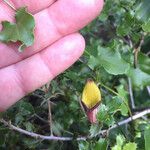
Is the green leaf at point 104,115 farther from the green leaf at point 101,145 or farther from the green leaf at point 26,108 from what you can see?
the green leaf at point 26,108

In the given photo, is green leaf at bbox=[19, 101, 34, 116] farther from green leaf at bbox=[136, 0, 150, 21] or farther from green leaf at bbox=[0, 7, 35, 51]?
green leaf at bbox=[136, 0, 150, 21]

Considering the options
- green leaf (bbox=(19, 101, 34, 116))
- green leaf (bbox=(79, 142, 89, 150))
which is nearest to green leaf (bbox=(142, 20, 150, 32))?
green leaf (bbox=(79, 142, 89, 150))

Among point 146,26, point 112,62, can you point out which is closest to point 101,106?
point 112,62

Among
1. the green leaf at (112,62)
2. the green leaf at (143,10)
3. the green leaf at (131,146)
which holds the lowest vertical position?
the green leaf at (131,146)

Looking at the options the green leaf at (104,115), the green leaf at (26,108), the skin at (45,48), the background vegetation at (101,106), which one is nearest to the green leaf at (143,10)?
the background vegetation at (101,106)

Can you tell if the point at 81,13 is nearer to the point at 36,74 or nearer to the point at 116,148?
the point at 36,74

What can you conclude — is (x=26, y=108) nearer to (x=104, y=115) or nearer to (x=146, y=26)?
(x=104, y=115)
